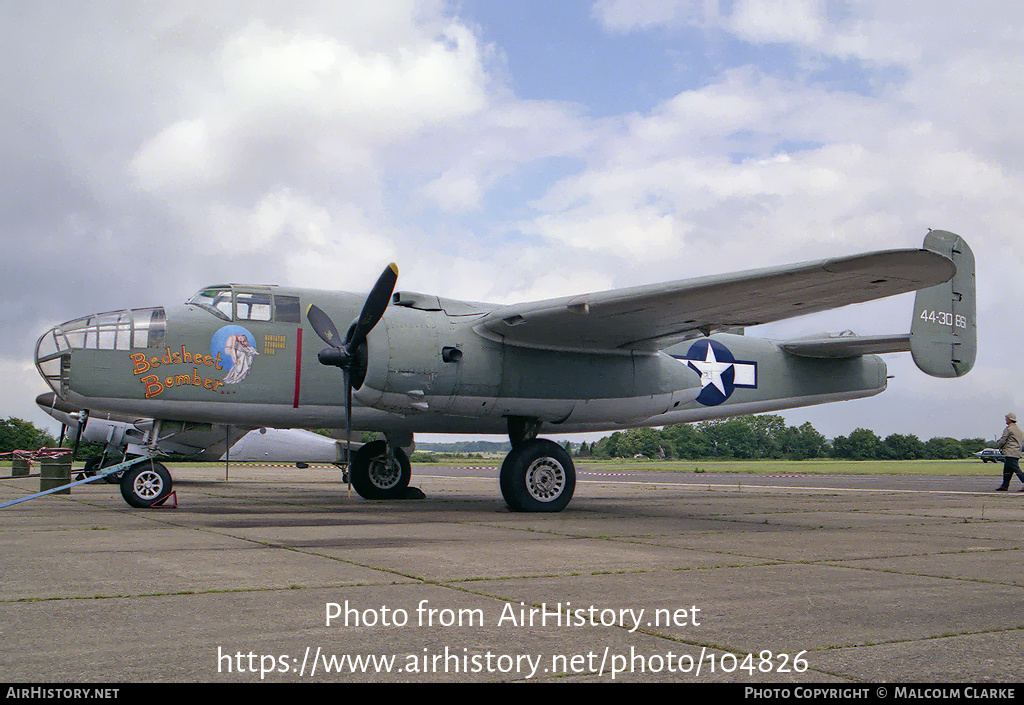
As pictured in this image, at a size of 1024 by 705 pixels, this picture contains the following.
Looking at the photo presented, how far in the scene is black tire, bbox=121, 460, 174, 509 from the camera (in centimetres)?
1267

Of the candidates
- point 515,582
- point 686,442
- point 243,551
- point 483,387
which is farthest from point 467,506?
point 686,442

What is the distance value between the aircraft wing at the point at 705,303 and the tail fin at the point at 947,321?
596 centimetres

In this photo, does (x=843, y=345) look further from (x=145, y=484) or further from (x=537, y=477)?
(x=145, y=484)

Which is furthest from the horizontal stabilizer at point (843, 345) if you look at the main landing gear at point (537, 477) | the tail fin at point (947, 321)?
the main landing gear at point (537, 477)

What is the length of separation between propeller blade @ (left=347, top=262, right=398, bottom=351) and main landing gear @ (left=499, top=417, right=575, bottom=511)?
117 inches

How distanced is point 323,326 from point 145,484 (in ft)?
12.3

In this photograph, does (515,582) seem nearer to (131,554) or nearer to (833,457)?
(131,554)

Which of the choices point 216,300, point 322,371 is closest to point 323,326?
point 322,371

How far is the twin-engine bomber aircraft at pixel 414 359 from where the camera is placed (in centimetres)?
1141

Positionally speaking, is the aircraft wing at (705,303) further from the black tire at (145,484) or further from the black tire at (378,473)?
the black tire at (145,484)

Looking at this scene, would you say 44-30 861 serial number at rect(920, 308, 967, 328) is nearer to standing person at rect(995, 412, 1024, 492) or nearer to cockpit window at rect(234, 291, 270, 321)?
standing person at rect(995, 412, 1024, 492)

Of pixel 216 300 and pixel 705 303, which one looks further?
pixel 216 300

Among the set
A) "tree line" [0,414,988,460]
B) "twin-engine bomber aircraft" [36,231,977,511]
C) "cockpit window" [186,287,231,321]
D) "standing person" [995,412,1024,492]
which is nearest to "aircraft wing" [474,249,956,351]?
"twin-engine bomber aircraft" [36,231,977,511]

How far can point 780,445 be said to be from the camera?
81.4 meters
